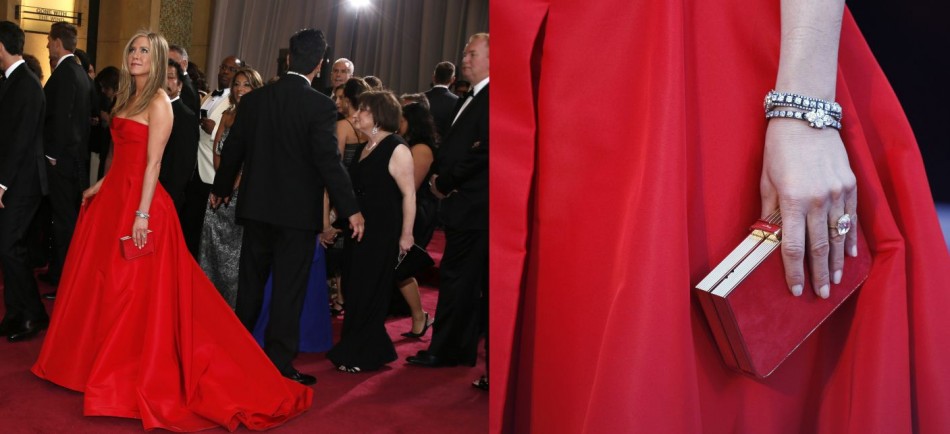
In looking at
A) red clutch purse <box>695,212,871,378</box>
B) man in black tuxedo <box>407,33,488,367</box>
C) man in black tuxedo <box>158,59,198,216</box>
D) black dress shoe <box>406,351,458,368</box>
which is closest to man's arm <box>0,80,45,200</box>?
man in black tuxedo <box>158,59,198,216</box>

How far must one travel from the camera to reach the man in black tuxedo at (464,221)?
4180mm

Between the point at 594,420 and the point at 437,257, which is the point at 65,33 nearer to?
the point at 437,257

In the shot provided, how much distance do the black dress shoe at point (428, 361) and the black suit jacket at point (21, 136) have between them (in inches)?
80.9

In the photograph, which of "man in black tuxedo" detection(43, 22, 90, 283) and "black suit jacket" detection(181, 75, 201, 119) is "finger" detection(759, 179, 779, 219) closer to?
"man in black tuxedo" detection(43, 22, 90, 283)

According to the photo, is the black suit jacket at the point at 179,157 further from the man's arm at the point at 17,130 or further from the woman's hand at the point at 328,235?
the woman's hand at the point at 328,235

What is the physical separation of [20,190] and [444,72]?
3.72 metres

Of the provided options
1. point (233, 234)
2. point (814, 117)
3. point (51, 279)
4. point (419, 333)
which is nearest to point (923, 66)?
point (814, 117)

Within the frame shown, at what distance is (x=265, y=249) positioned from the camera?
4.27 metres

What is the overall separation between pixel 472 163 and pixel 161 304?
→ 1.46 m

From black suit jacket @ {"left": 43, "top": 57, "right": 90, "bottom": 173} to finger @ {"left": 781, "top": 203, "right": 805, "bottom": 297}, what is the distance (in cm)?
508

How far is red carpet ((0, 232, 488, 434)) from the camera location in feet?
11.3

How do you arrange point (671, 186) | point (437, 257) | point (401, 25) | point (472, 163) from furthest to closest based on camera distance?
point (401, 25)
point (437, 257)
point (472, 163)
point (671, 186)

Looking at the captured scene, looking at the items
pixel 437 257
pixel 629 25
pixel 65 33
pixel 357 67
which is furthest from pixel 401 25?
pixel 629 25

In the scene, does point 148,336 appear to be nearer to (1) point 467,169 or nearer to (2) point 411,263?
(1) point 467,169
